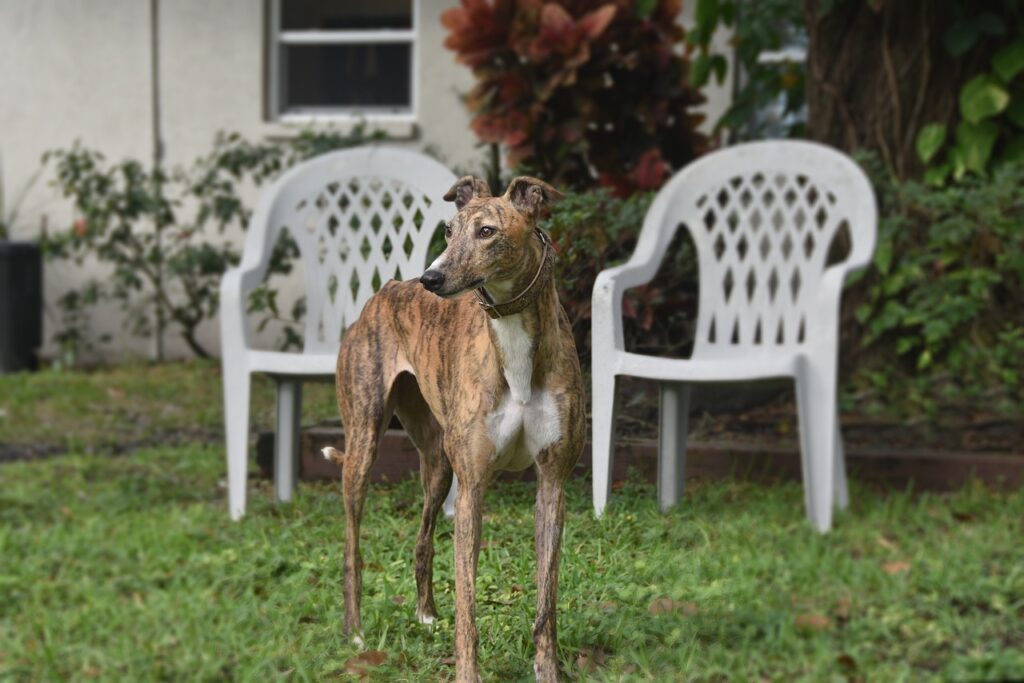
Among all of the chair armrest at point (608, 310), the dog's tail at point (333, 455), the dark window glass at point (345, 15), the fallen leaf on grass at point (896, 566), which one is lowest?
the fallen leaf on grass at point (896, 566)

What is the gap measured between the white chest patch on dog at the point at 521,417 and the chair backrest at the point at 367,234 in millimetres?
237

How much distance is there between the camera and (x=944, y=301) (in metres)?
6.80

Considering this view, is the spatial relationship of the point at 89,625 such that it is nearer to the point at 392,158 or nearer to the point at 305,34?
the point at 392,158

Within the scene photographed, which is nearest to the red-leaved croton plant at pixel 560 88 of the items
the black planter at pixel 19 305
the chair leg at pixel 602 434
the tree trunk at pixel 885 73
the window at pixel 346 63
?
the chair leg at pixel 602 434

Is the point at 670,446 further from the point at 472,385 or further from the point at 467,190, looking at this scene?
the point at 467,190

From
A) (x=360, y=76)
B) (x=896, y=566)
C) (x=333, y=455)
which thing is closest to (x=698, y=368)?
(x=333, y=455)

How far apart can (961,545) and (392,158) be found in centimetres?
296

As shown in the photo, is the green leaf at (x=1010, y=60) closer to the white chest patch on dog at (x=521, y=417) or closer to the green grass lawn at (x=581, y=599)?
the green grass lawn at (x=581, y=599)

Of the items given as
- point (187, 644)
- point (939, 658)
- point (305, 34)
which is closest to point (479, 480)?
point (939, 658)

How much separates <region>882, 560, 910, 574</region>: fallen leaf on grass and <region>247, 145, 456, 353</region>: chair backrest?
2.13 meters

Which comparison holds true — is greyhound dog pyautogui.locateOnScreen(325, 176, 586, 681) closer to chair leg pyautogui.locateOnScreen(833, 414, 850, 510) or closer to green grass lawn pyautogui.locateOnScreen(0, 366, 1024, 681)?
green grass lawn pyautogui.locateOnScreen(0, 366, 1024, 681)

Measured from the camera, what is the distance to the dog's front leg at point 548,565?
70.9 inches

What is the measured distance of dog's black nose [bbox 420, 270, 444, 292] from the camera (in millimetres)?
1516

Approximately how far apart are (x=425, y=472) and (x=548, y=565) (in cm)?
26
